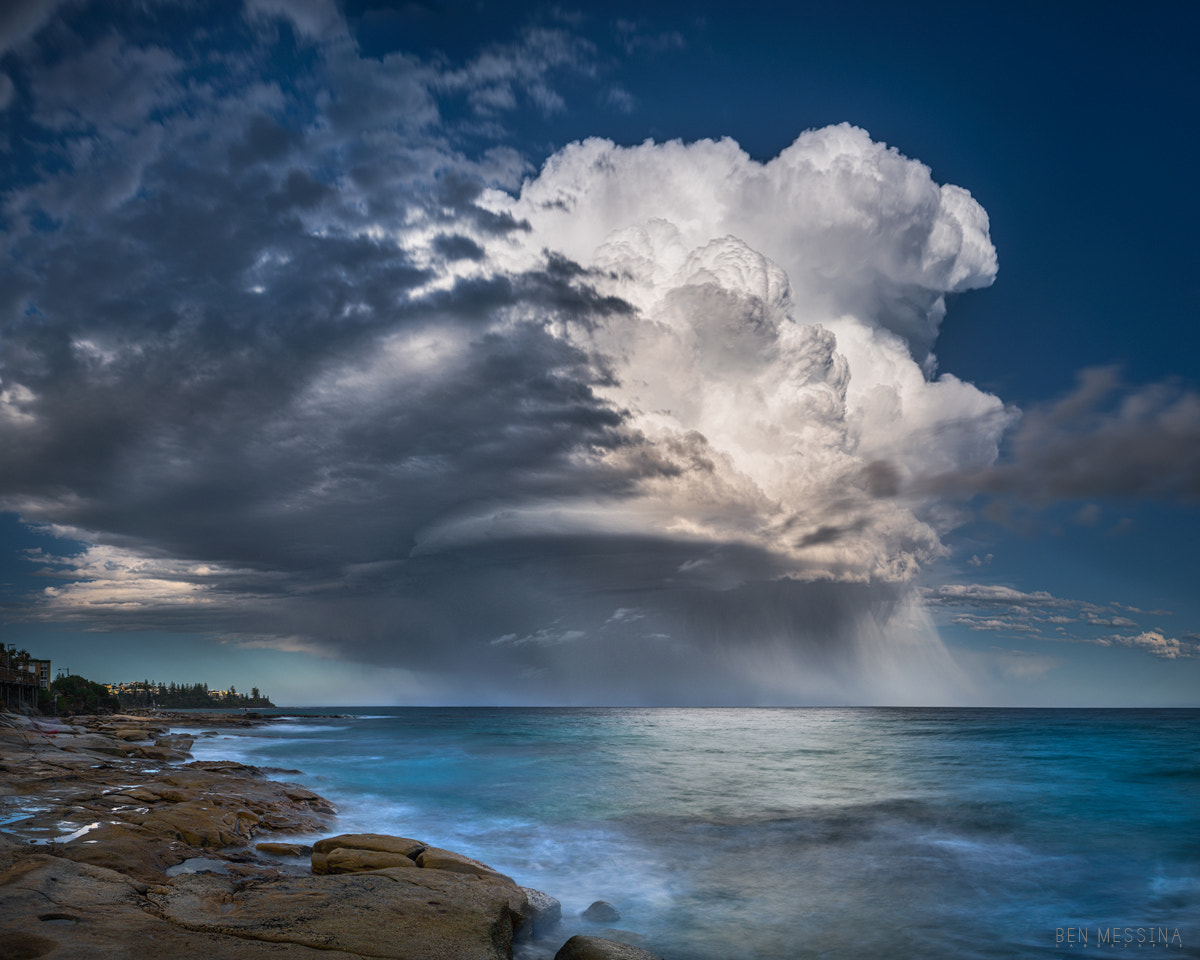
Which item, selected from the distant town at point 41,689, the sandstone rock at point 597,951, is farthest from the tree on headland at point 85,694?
the sandstone rock at point 597,951

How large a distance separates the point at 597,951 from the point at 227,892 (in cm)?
509

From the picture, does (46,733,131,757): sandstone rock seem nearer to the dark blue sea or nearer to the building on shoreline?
the dark blue sea

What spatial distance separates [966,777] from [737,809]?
15407mm

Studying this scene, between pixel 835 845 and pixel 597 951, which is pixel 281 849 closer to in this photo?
pixel 597 951

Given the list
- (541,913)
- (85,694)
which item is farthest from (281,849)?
(85,694)

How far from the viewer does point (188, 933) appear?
7453 mm

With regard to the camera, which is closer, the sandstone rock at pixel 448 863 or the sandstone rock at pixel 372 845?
the sandstone rock at pixel 448 863

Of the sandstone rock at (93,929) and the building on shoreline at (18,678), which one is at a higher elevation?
the sandstone rock at (93,929)

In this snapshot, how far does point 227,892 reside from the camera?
9156 millimetres

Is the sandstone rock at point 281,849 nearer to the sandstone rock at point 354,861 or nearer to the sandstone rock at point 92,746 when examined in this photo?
the sandstone rock at point 354,861

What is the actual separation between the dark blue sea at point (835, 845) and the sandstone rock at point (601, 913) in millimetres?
185

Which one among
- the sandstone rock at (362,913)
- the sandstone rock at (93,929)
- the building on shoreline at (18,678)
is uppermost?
the sandstone rock at (93,929)

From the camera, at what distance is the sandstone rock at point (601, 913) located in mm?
12898

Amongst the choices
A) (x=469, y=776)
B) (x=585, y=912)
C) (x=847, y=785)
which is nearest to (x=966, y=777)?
(x=847, y=785)
